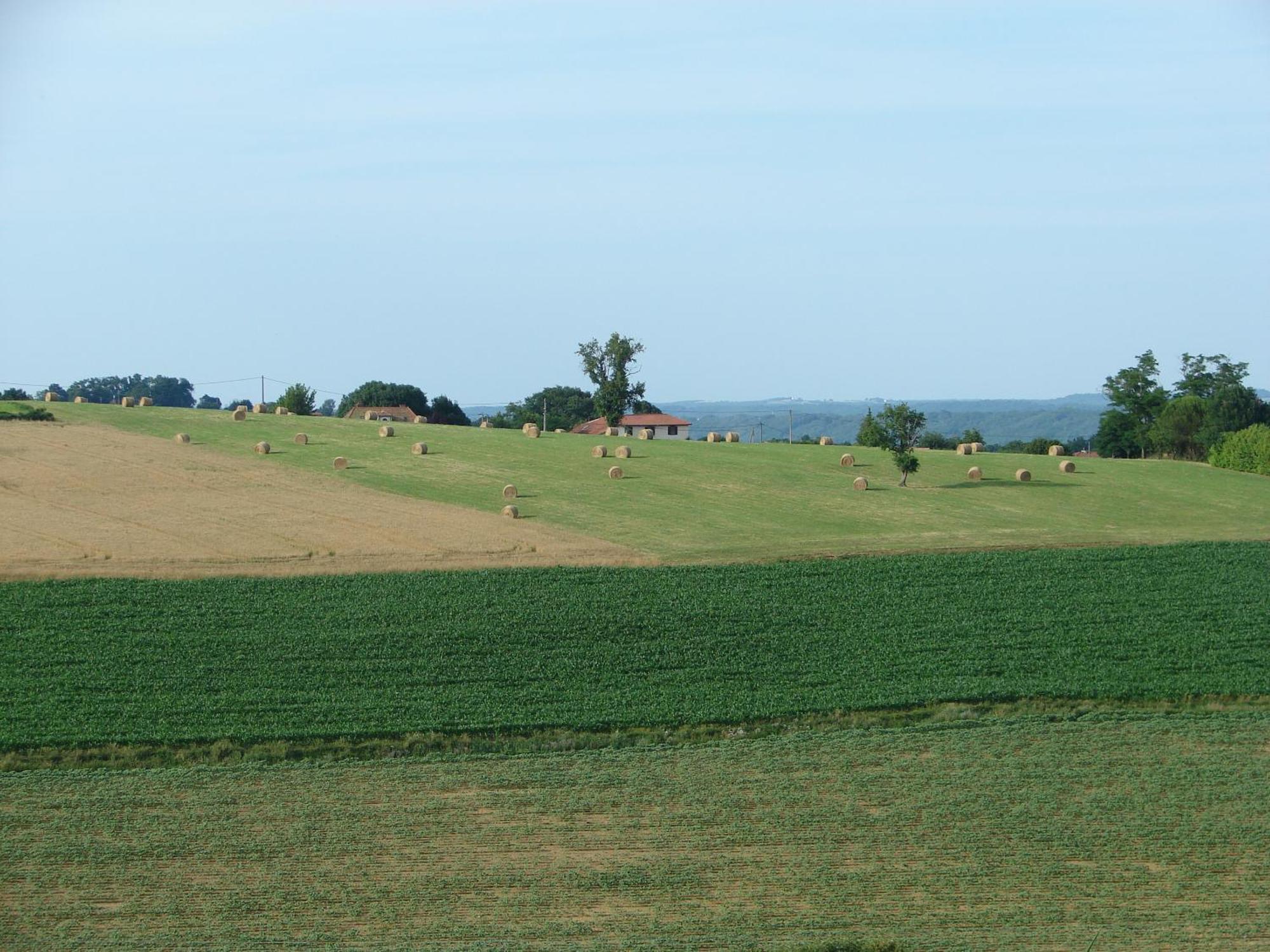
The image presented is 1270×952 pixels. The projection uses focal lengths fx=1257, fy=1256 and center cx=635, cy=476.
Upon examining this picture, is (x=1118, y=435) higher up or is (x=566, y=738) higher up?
(x=1118, y=435)

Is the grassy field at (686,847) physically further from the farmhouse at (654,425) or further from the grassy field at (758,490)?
the farmhouse at (654,425)

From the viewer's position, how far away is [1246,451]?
187ft

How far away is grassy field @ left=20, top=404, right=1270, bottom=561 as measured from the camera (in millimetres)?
39312

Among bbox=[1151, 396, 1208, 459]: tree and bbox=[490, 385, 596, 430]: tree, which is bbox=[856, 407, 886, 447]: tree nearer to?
bbox=[1151, 396, 1208, 459]: tree

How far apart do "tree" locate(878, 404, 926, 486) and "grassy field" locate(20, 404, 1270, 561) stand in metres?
1.07

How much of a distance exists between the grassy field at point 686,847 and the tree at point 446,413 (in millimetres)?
93819

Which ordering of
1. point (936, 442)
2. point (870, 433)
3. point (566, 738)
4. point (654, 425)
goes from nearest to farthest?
point (566, 738) → point (870, 433) → point (936, 442) → point (654, 425)

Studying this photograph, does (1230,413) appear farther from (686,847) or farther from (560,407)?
(560,407)

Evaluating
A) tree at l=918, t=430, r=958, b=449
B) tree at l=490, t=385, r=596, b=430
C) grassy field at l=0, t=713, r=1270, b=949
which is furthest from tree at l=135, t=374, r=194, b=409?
grassy field at l=0, t=713, r=1270, b=949

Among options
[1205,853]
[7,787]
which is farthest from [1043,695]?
[7,787]

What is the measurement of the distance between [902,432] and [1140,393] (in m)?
42.6

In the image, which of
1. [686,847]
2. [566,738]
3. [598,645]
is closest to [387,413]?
[598,645]

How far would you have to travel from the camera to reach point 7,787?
21.7 meters

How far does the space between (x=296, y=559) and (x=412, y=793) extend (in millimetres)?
14687
